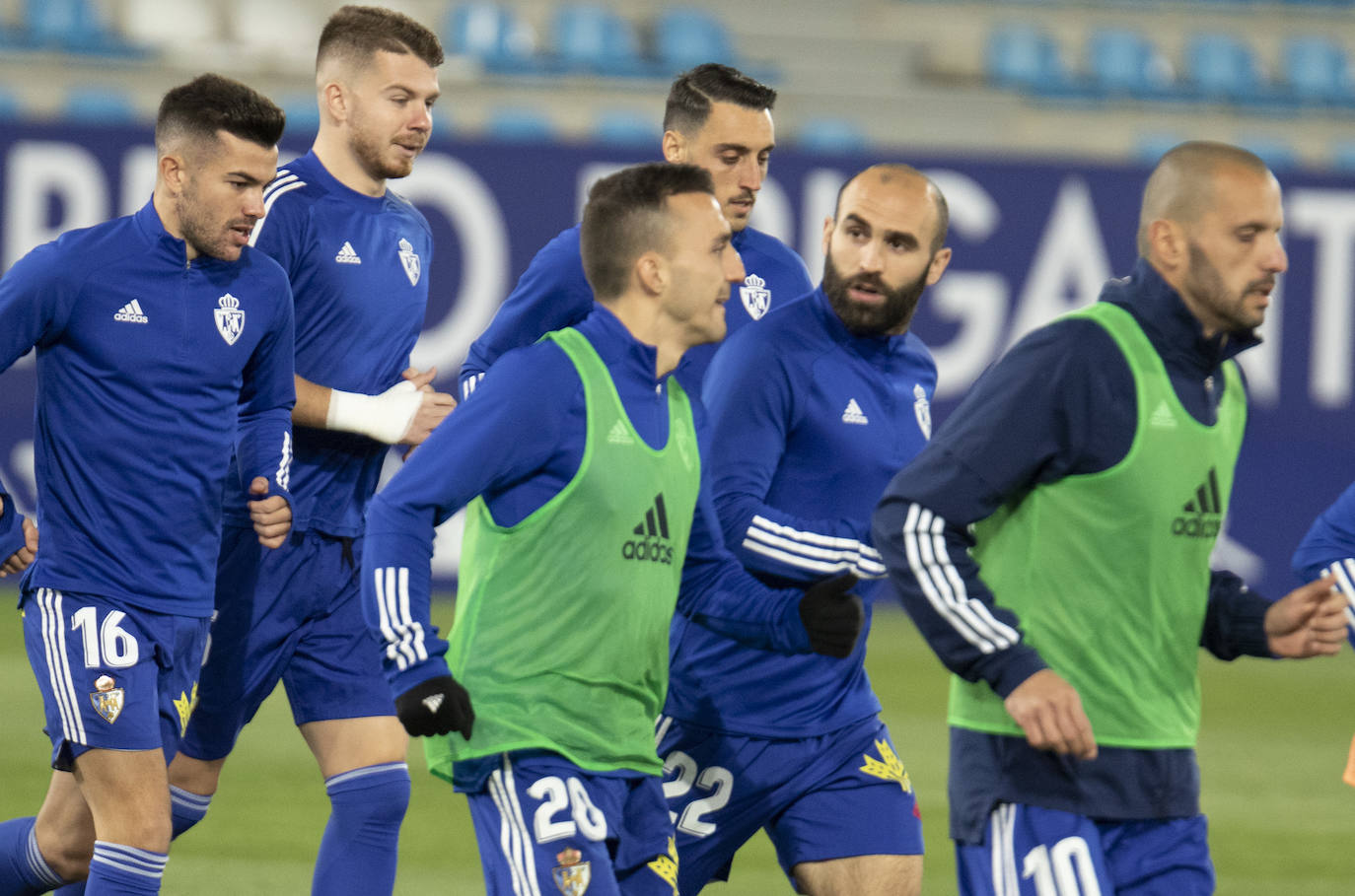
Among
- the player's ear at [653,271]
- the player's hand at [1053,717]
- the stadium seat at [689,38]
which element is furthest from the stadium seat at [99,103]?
the player's hand at [1053,717]

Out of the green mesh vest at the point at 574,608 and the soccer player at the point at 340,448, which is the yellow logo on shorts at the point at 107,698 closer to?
the soccer player at the point at 340,448

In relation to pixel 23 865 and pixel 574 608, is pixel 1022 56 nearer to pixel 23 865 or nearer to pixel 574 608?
pixel 23 865

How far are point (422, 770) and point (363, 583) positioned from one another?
4.90 meters

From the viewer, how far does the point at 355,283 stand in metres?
5.04

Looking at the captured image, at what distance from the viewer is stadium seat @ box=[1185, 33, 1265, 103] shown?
1789 cm

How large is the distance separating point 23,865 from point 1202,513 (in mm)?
2832

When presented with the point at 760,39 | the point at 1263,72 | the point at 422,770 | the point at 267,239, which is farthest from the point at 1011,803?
the point at 1263,72

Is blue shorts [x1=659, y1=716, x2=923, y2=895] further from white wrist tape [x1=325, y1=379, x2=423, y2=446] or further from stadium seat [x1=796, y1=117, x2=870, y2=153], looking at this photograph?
stadium seat [x1=796, y1=117, x2=870, y2=153]

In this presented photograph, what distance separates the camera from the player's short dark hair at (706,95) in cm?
522

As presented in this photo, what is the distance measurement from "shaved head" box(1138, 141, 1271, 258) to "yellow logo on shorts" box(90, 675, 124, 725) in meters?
2.39

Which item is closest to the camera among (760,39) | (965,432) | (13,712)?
(965,432)

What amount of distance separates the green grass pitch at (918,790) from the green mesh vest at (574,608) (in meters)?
2.73

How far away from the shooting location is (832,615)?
3.79 m

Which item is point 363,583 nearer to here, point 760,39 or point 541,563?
point 541,563
